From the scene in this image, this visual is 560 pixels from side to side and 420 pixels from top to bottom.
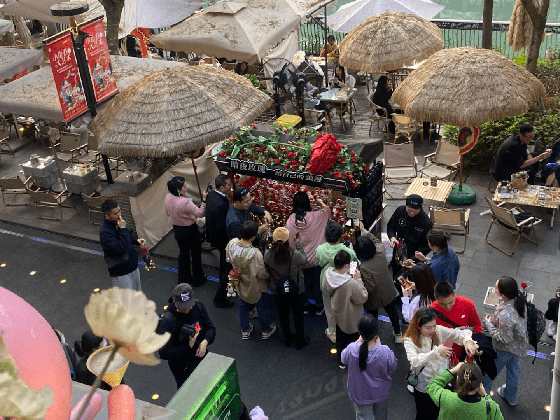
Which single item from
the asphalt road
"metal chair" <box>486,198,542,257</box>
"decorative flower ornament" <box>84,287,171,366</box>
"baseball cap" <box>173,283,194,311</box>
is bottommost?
the asphalt road

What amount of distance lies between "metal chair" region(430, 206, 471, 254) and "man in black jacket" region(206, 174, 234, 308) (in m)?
3.10

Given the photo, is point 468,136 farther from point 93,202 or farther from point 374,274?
point 93,202

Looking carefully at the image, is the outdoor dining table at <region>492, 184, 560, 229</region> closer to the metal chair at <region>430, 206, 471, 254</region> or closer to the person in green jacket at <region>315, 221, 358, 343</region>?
the metal chair at <region>430, 206, 471, 254</region>

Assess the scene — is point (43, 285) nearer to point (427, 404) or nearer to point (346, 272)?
point (346, 272)

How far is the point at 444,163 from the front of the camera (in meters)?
11.1

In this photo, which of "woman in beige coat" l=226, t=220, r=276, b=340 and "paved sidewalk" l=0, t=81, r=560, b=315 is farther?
"paved sidewalk" l=0, t=81, r=560, b=315

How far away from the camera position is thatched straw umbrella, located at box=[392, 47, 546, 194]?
943cm

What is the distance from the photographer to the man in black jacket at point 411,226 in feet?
25.1

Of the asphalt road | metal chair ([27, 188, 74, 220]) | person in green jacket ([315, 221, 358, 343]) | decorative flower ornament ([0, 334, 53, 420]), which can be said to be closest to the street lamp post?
metal chair ([27, 188, 74, 220])

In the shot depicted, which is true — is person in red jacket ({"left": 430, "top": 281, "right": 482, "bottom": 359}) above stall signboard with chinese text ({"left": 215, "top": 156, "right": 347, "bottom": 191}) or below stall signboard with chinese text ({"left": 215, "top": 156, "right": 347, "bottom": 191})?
below

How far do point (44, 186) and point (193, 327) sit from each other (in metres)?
7.19

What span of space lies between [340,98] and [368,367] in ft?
29.9

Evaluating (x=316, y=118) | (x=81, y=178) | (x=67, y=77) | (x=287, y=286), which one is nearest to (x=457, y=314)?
(x=287, y=286)

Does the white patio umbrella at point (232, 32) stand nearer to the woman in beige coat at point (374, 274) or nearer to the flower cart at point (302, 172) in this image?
the flower cart at point (302, 172)
